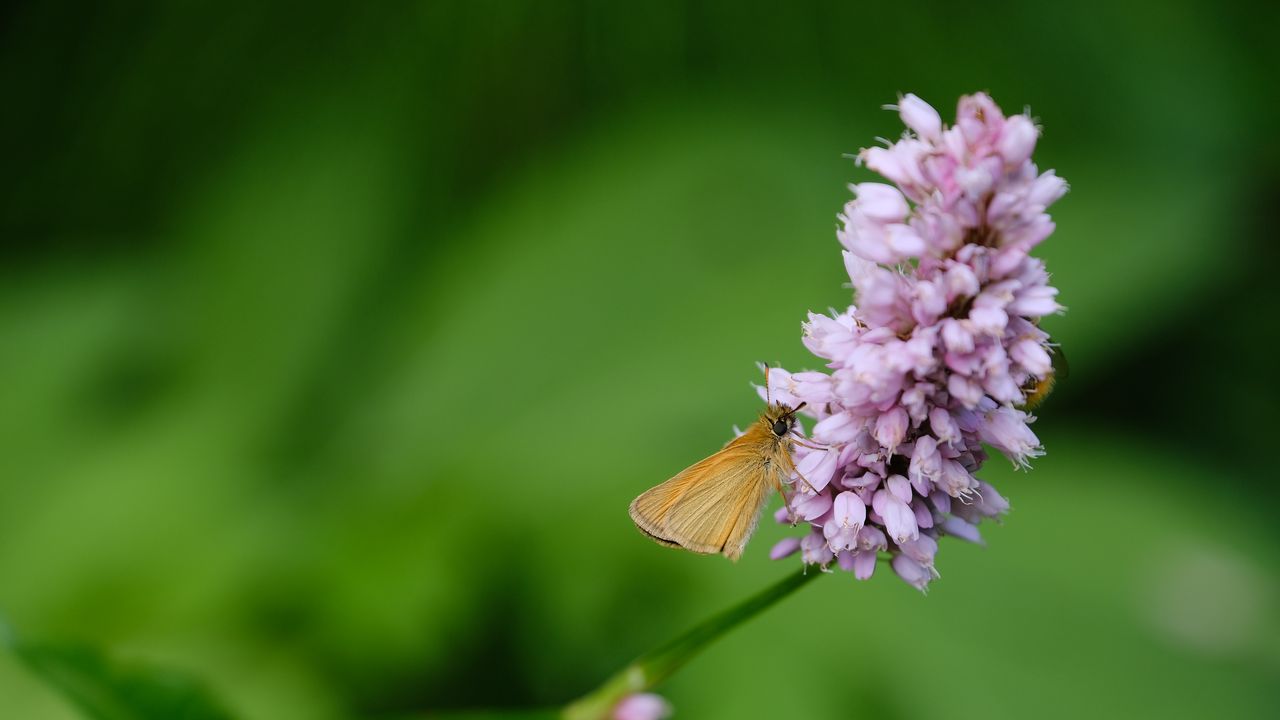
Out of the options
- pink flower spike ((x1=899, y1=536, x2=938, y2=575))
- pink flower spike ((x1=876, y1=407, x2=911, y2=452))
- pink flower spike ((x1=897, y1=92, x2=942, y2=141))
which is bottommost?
pink flower spike ((x1=899, y1=536, x2=938, y2=575))

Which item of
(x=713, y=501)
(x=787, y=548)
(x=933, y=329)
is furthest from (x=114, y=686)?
(x=933, y=329)

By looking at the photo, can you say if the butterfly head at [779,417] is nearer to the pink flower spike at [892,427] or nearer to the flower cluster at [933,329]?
the flower cluster at [933,329]

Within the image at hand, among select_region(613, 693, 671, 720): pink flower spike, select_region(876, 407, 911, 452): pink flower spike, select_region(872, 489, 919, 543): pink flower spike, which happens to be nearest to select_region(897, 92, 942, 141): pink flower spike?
select_region(876, 407, 911, 452): pink flower spike

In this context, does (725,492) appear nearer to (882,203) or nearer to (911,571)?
(911,571)

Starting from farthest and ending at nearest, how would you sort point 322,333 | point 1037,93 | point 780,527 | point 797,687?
point 1037,93, point 322,333, point 780,527, point 797,687

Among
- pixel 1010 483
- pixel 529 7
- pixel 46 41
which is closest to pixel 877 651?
pixel 1010 483

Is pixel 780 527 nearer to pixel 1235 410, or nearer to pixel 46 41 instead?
pixel 1235 410

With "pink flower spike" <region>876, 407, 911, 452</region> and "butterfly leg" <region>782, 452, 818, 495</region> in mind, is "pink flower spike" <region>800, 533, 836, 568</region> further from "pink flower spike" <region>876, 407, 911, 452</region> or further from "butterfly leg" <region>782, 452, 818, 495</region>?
"pink flower spike" <region>876, 407, 911, 452</region>
